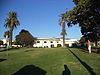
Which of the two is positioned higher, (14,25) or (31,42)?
(14,25)

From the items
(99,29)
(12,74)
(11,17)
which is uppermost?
(11,17)

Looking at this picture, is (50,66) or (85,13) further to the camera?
(85,13)

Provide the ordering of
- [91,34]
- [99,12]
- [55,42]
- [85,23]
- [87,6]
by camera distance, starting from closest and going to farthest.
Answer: [87,6]
[99,12]
[85,23]
[91,34]
[55,42]

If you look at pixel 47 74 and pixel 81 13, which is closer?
pixel 47 74

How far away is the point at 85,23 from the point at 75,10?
6786 millimetres

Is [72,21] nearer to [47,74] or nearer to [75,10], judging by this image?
[75,10]

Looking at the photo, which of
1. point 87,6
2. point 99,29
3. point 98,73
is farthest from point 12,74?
point 99,29

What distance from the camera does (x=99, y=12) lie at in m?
24.0

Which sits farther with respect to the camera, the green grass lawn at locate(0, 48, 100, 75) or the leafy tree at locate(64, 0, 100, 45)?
the leafy tree at locate(64, 0, 100, 45)

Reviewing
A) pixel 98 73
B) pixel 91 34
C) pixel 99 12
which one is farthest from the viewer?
pixel 91 34

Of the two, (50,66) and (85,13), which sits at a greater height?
(85,13)

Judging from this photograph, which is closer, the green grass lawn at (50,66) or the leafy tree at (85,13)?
the green grass lawn at (50,66)

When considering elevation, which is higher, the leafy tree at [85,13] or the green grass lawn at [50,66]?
the leafy tree at [85,13]

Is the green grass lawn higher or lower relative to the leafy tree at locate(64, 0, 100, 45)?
lower
